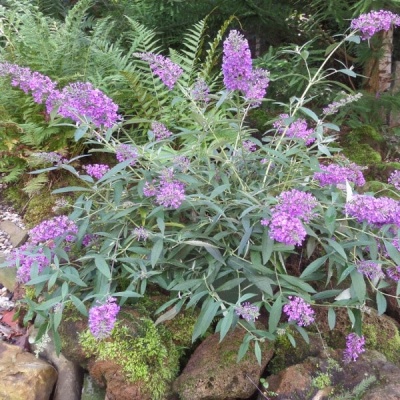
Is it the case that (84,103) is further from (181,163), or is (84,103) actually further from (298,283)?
(298,283)

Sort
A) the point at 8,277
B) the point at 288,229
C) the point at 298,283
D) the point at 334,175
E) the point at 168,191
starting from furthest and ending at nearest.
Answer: the point at 8,277
the point at 334,175
the point at 298,283
the point at 168,191
the point at 288,229

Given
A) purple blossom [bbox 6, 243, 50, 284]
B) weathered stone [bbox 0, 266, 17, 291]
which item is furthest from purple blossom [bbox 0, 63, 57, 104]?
weathered stone [bbox 0, 266, 17, 291]

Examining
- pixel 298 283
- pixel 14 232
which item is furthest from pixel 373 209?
pixel 14 232

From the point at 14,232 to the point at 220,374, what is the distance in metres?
1.92

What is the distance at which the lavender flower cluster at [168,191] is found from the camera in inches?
69.3

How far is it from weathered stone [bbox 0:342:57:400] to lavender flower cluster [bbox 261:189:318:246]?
1.30 metres

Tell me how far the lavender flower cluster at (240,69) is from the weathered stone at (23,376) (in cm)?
156

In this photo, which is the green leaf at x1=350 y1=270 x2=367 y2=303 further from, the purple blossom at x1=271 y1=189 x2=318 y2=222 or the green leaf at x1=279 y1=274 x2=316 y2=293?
the purple blossom at x1=271 y1=189 x2=318 y2=222

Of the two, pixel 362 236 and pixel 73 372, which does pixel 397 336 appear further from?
pixel 73 372

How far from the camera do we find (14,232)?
3.19m

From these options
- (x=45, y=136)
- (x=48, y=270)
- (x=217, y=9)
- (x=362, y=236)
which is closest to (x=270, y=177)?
(x=362, y=236)

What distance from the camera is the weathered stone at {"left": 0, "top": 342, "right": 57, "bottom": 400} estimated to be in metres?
2.03

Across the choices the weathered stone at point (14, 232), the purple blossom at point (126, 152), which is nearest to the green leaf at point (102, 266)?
the purple blossom at point (126, 152)

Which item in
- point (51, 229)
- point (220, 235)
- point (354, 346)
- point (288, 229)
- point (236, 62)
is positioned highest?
point (236, 62)
